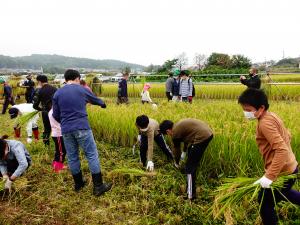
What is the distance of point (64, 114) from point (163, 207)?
147 centimetres

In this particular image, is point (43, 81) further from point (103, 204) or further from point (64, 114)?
point (103, 204)

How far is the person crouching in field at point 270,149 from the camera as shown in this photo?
2.09 metres

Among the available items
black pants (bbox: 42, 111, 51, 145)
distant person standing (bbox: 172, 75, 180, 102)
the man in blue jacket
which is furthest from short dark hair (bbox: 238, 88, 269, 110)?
distant person standing (bbox: 172, 75, 180, 102)

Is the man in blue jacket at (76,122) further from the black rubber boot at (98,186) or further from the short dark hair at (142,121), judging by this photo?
the short dark hair at (142,121)

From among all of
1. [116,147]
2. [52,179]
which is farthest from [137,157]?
[52,179]

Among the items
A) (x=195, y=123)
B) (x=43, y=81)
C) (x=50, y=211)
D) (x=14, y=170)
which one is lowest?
(x=50, y=211)

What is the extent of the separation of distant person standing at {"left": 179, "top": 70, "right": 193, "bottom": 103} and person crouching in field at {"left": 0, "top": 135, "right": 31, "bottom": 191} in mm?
4681

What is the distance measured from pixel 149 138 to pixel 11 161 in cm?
163

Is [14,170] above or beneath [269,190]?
beneath

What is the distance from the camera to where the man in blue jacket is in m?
3.49

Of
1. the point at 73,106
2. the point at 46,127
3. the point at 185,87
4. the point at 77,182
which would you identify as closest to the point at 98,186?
the point at 77,182

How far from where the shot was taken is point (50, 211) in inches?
131

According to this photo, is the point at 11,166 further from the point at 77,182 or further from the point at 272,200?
the point at 272,200

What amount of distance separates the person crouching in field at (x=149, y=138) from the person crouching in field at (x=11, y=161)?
1.35 m
